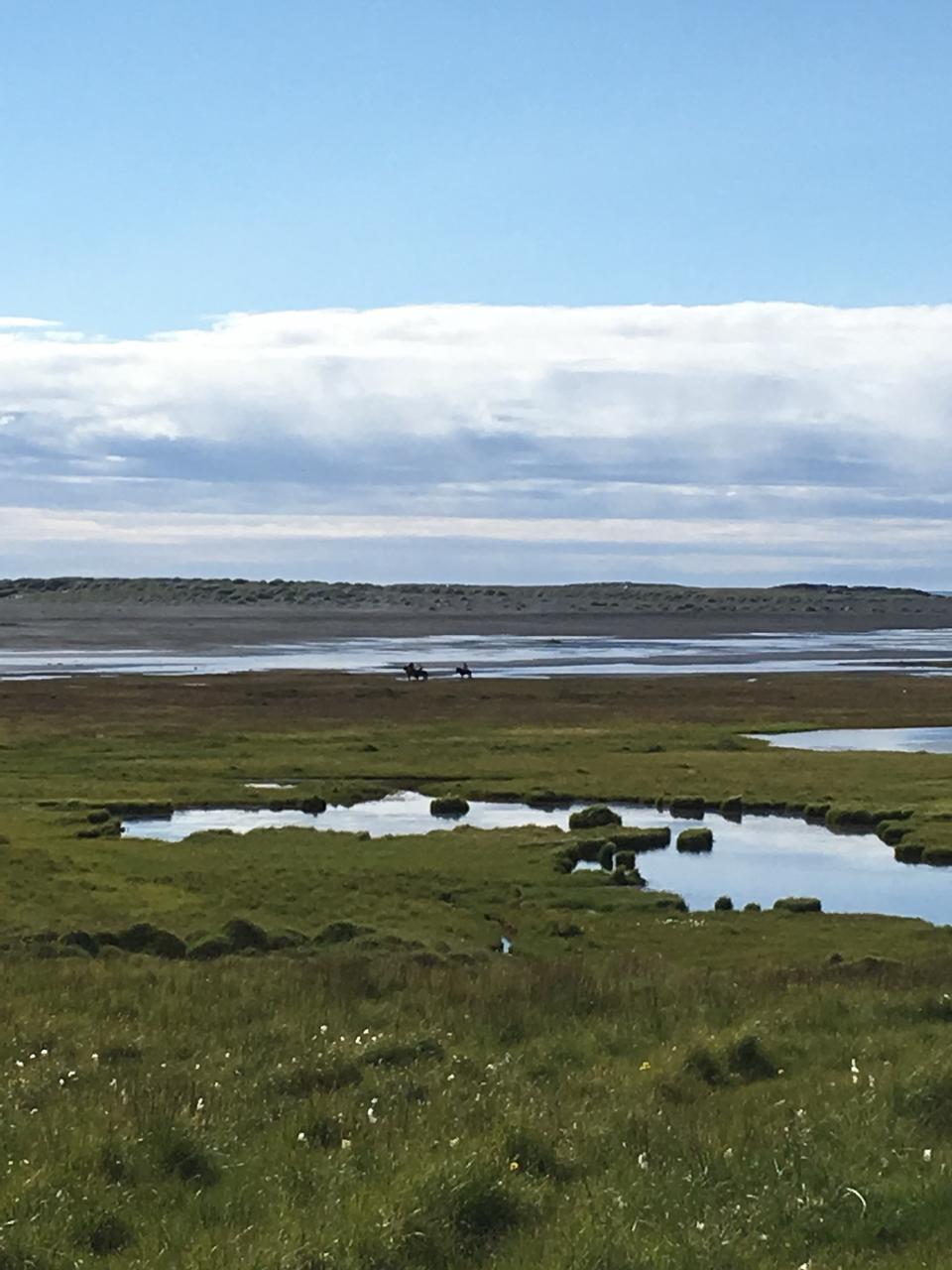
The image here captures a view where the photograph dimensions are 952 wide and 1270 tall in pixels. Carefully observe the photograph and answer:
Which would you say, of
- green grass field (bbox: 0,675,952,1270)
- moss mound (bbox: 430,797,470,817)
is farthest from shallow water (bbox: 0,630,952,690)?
green grass field (bbox: 0,675,952,1270)

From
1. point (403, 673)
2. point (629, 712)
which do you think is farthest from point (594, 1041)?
point (403, 673)

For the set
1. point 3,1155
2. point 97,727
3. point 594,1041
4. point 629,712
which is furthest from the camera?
point 629,712

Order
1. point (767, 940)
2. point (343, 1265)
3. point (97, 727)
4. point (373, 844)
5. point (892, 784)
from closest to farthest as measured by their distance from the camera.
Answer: point (343, 1265)
point (767, 940)
point (373, 844)
point (892, 784)
point (97, 727)

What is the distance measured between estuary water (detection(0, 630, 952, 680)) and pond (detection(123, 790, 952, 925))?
54185 millimetres

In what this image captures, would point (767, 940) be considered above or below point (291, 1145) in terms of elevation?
below

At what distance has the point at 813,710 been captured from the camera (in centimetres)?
7794

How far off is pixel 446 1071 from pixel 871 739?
56.5 m

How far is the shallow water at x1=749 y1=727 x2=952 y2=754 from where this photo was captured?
62219mm

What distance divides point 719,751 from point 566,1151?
5046cm

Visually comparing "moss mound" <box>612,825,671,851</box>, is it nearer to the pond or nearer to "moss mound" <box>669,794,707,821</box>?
the pond

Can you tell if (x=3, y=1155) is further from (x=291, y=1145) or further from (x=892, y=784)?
(x=892, y=784)

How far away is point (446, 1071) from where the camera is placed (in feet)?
40.7

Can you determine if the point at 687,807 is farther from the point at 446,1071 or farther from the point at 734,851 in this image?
the point at 446,1071

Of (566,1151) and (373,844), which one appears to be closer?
(566,1151)
